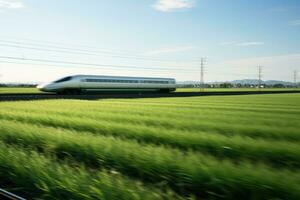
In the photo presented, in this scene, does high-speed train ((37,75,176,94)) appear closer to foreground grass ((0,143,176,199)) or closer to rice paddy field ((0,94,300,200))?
rice paddy field ((0,94,300,200))

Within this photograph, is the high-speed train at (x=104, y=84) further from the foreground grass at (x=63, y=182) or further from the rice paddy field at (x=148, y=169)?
the foreground grass at (x=63, y=182)

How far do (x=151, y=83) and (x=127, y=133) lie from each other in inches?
1990

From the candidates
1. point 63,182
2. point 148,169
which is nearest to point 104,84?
point 148,169

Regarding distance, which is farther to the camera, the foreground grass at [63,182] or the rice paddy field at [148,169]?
the rice paddy field at [148,169]

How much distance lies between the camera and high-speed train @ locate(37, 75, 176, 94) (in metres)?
46.1

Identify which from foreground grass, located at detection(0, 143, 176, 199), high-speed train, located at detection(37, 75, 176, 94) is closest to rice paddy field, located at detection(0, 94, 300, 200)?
foreground grass, located at detection(0, 143, 176, 199)

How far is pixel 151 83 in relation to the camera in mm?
60031

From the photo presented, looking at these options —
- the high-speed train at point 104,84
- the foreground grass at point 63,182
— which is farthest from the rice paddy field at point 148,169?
the high-speed train at point 104,84

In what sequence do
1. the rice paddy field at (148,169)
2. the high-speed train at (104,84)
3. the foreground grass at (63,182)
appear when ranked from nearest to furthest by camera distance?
the foreground grass at (63,182) → the rice paddy field at (148,169) → the high-speed train at (104,84)

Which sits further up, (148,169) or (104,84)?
(104,84)

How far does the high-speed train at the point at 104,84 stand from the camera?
151ft

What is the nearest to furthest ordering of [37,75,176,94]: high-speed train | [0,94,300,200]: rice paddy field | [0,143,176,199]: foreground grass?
[0,143,176,199]: foreground grass, [0,94,300,200]: rice paddy field, [37,75,176,94]: high-speed train

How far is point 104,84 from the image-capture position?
51.0m

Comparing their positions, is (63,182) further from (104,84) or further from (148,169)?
(104,84)
